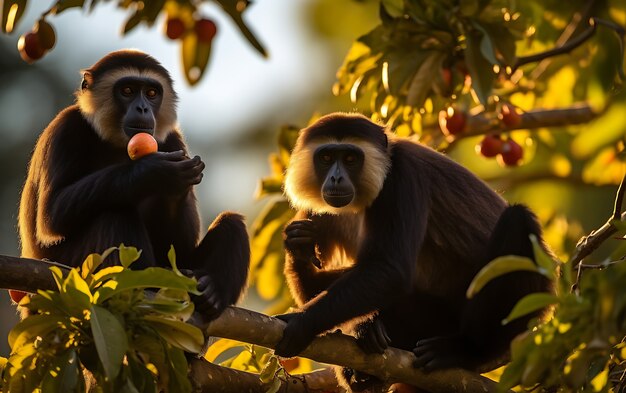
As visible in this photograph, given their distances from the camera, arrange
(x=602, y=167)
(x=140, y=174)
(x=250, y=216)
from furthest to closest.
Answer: (x=250, y=216)
(x=602, y=167)
(x=140, y=174)

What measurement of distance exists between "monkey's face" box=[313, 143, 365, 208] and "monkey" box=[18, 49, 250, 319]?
73 cm

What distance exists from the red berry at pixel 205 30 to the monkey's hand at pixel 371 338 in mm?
3265

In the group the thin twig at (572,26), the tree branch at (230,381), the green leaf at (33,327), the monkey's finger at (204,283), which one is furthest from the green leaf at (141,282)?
the thin twig at (572,26)

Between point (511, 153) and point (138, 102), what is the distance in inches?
133

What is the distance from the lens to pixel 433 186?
830 cm

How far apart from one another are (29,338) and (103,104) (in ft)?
9.40

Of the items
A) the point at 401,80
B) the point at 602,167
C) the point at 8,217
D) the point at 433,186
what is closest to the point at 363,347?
the point at 433,186

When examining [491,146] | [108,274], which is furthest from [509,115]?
Result: [108,274]

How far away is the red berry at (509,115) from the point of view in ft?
30.5

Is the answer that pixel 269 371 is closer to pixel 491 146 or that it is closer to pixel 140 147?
pixel 140 147

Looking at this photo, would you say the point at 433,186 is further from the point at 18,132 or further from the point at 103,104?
the point at 18,132

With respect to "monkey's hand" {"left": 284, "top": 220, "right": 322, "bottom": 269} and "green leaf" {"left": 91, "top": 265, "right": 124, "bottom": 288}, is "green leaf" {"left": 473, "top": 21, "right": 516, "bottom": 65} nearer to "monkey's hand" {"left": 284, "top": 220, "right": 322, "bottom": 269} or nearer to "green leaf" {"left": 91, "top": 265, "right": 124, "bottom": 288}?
"monkey's hand" {"left": 284, "top": 220, "right": 322, "bottom": 269}

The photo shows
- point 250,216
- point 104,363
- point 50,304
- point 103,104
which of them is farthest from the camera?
point 250,216

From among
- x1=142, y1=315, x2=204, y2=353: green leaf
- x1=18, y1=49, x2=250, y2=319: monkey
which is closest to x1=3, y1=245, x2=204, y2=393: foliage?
x1=142, y1=315, x2=204, y2=353: green leaf
